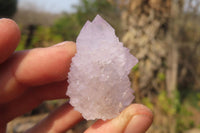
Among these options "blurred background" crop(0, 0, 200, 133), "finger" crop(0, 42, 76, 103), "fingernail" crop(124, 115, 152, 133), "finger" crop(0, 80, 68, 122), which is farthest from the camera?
"blurred background" crop(0, 0, 200, 133)

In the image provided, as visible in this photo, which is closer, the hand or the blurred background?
the hand

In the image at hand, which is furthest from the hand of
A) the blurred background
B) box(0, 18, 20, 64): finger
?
the blurred background

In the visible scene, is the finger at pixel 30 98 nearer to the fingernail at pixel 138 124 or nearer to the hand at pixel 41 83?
the hand at pixel 41 83

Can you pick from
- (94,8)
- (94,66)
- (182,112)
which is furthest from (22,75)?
(94,8)

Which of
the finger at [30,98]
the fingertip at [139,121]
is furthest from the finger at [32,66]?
the fingertip at [139,121]

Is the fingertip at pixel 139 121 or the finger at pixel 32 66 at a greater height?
the finger at pixel 32 66

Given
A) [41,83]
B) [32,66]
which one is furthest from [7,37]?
[41,83]

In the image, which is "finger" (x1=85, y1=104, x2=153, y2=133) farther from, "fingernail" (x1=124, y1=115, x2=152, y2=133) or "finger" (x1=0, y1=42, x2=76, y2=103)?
"finger" (x1=0, y1=42, x2=76, y2=103)

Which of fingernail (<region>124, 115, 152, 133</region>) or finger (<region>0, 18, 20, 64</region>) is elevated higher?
finger (<region>0, 18, 20, 64</region>)
